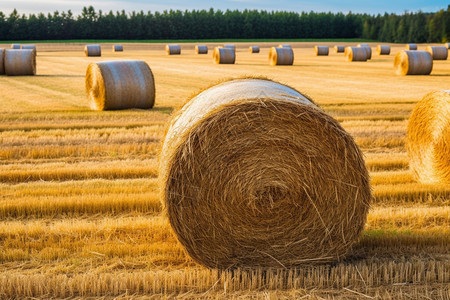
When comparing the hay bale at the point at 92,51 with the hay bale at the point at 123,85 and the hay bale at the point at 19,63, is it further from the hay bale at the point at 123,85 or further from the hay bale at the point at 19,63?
the hay bale at the point at 123,85

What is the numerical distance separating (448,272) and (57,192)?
4.87 meters

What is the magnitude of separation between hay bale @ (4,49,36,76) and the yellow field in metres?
12.4

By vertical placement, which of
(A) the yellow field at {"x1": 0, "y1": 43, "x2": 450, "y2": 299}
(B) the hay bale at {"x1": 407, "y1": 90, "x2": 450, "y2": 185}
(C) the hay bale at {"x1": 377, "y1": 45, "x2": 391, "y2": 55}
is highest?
(C) the hay bale at {"x1": 377, "y1": 45, "x2": 391, "y2": 55}

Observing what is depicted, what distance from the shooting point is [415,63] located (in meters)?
25.8

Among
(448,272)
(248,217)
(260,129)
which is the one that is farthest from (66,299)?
(448,272)

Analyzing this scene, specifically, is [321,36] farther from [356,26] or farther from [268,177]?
[268,177]

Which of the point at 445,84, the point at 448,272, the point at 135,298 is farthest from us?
the point at 445,84

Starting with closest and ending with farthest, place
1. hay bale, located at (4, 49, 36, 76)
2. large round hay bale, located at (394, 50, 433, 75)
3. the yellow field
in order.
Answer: the yellow field
hay bale, located at (4, 49, 36, 76)
large round hay bale, located at (394, 50, 433, 75)

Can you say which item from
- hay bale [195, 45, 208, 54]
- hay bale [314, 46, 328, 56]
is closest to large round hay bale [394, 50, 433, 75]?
hay bale [314, 46, 328, 56]

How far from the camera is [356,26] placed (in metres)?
95.9

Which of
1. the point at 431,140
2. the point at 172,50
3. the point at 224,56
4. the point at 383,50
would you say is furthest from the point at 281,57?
the point at 431,140

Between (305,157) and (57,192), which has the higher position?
(305,157)

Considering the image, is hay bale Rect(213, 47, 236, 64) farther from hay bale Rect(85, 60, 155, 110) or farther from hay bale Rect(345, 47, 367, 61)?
hay bale Rect(85, 60, 155, 110)

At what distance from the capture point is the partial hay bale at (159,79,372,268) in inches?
206
